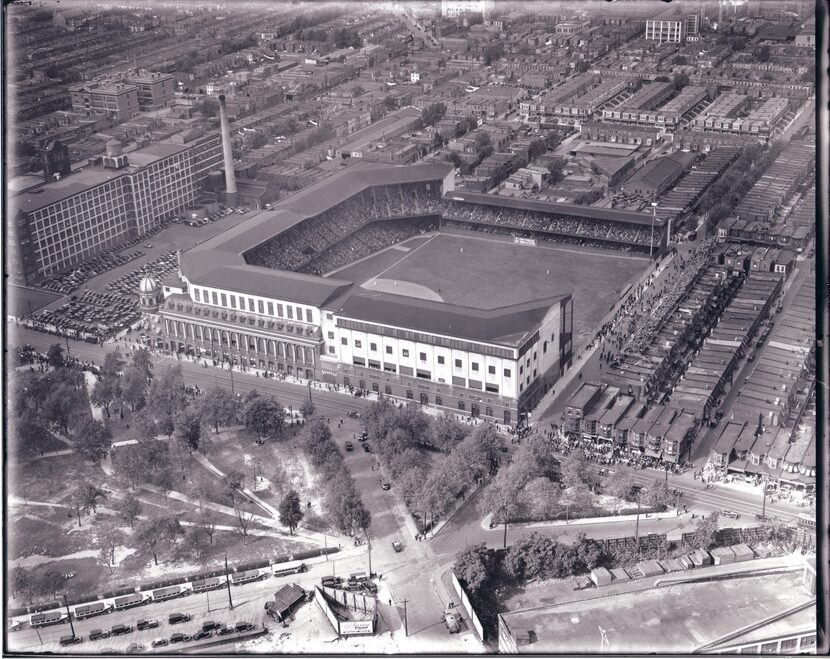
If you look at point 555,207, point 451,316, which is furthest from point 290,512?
point 555,207

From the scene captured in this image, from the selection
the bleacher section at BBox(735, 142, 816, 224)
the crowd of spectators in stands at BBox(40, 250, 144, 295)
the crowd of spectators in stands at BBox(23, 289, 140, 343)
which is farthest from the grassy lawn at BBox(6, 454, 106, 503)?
the bleacher section at BBox(735, 142, 816, 224)

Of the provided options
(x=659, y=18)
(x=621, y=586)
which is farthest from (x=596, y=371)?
(x=659, y=18)

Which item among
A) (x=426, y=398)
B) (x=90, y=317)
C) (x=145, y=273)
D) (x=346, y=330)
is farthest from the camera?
(x=145, y=273)

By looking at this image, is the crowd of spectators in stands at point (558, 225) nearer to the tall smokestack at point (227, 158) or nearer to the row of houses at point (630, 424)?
the tall smokestack at point (227, 158)

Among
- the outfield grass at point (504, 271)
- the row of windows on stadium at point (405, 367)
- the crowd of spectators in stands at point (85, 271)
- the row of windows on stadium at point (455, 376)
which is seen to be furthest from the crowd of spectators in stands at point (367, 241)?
the crowd of spectators in stands at point (85, 271)

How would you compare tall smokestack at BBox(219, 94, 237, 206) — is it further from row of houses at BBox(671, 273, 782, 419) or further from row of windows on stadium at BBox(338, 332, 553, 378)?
row of houses at BBox(671, 273, 782, 419)

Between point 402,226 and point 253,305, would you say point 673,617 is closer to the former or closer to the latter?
point 253,305
